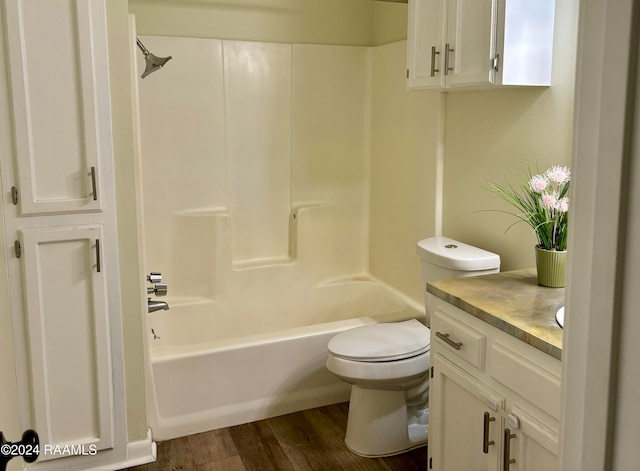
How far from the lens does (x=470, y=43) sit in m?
2.21

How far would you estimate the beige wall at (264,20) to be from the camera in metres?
3.09

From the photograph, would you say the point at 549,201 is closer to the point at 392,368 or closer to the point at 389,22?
the point at 392,368

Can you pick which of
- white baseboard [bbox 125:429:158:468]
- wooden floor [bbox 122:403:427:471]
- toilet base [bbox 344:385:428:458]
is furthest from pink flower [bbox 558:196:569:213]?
white baseboard [bbox 125:429:158:468]

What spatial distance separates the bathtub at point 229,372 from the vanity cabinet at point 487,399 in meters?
0.89

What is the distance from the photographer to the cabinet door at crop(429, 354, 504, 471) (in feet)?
5.57

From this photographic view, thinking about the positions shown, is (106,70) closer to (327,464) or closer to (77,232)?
(77,232)

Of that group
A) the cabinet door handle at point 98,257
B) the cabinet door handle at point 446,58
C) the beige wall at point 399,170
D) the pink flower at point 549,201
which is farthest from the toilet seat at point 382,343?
the cabinet door handle at point 446,58

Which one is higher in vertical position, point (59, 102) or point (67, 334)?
point (59, 102)

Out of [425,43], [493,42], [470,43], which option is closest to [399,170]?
[425,43]

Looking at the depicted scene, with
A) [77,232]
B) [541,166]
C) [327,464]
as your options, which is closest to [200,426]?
[327,464]

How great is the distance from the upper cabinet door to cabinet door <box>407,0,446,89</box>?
1.23 meters

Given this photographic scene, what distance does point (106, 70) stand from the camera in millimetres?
2109

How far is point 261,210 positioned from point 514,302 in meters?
1.95

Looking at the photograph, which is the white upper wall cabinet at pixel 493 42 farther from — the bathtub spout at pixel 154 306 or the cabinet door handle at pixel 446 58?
the bathtub spout at pixel 154 306
